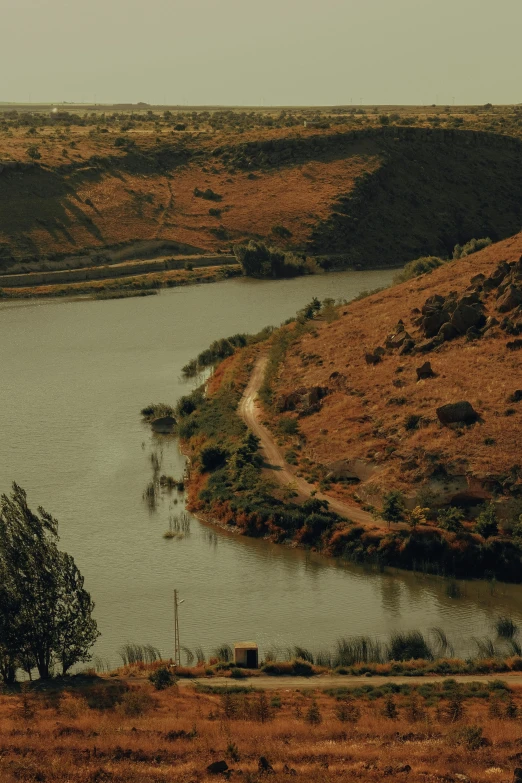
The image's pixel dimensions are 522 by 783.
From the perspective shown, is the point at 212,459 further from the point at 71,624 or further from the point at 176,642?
the point at 71,624

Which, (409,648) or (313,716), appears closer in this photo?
(313,716)

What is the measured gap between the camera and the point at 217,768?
25547 millimetres

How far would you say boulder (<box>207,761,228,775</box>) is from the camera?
83.7 feet

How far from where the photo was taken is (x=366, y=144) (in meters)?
123

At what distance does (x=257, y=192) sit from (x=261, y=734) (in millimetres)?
92168

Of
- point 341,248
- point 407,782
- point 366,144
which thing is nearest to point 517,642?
point 407,782

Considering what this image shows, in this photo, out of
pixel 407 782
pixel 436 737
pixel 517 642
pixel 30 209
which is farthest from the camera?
pixel 30 209

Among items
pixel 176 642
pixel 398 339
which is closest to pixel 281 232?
pixel 398 339

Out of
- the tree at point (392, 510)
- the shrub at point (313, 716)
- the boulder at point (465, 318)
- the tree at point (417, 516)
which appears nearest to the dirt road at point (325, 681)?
the shrub at point (313, 716)

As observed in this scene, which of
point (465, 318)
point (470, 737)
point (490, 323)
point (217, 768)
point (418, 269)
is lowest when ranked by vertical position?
point (217, 768)

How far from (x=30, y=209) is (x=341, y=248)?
24.5 m

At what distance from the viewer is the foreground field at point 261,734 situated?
25.4 m

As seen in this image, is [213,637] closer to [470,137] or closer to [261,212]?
[261,212]

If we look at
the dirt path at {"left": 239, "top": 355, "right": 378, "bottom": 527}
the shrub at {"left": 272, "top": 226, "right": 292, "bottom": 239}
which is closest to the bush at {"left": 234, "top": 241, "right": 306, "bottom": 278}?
the shrub at {"left": 272, "top": 226, "right": 292, "bottom": 239}
